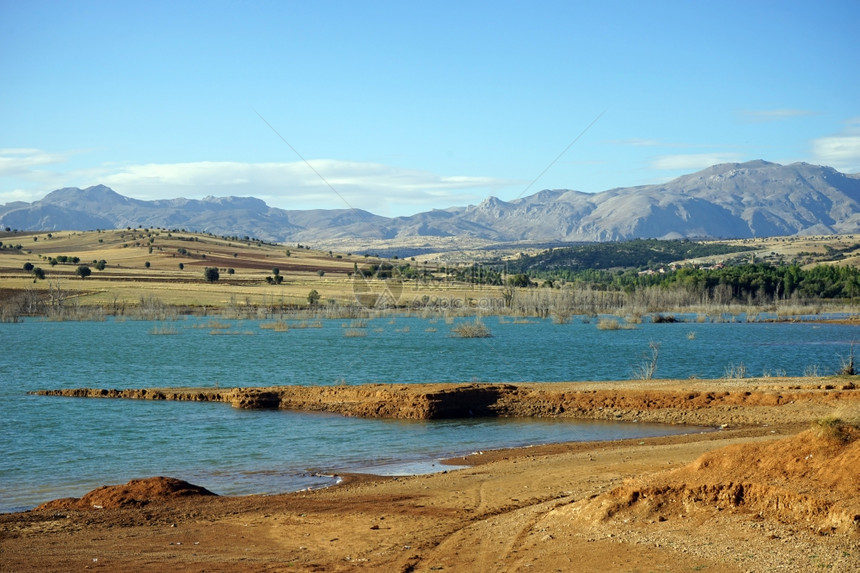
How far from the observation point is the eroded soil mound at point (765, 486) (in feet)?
39.9

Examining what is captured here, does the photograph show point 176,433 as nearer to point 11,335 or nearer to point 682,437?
point 682,437

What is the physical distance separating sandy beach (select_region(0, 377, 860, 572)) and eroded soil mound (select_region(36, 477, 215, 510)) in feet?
0.13

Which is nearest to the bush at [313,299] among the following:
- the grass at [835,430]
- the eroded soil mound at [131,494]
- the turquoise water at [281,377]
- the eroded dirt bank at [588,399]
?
the turquoise water at [281,377]

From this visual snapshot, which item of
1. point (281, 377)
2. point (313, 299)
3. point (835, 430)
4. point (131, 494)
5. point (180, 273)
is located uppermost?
point (835, 430)

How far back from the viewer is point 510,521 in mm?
14578

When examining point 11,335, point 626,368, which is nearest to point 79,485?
point 626,368

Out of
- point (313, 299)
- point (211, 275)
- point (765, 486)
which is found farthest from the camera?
point (211, 275)

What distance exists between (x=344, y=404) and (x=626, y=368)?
61.5ft

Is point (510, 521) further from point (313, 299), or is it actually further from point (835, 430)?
point (313, 299)

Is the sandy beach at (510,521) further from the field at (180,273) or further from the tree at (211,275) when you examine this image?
the tree at (211,275)

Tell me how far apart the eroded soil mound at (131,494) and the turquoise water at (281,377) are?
4.26 feet

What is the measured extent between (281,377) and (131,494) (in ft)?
82.5

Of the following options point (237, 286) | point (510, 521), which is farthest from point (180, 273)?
point (510, 521)

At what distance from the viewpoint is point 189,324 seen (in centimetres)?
7900
